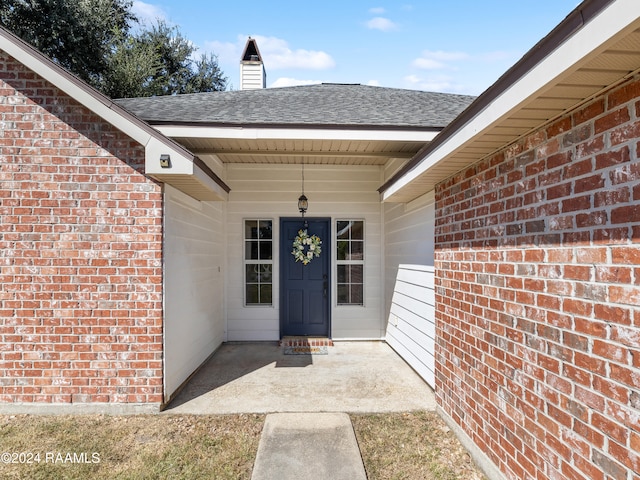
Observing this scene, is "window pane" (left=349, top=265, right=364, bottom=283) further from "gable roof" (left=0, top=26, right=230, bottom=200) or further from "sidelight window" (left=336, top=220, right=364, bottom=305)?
"gable roof" (left=0, top=26, right=230, bottom=200)

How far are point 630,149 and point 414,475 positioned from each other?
8.84ft

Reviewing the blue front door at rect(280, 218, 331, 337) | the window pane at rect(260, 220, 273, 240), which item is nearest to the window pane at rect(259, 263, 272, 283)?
the blue front door at rect(280, 218, 331, 337)

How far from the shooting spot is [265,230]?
695 cm

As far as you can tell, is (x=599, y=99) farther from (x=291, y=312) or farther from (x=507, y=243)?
(x=291, y=312)

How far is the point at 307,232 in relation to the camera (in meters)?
6.97

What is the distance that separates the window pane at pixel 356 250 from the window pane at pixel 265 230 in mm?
1611

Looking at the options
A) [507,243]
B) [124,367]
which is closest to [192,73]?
[124,367]

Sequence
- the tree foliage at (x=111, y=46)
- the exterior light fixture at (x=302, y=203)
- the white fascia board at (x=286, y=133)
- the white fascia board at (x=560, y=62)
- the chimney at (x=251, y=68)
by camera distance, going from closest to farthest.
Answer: the white fascia board at (x=560, y=62) < the white fascia board at (x=286, y=133) < the exterior light fixture at (x=302, y=203) < the chimney at (x=251, y=68) < the tree foliage at (x=111, y=46)

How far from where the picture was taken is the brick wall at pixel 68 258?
12.6ft

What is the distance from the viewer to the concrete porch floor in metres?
4.07

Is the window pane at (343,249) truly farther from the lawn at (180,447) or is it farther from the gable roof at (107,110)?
the gable roof at (107,110)

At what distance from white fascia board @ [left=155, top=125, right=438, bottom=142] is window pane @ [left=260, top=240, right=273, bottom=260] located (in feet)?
9.20

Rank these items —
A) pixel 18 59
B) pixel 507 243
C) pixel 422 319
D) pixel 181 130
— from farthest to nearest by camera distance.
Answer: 1. pixel 422 319
2. pixel 181 130
3. pixel 18 59
4. pixel 507 243

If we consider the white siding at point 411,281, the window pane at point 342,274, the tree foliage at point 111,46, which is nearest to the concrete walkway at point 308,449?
the white siding at point 411,281
